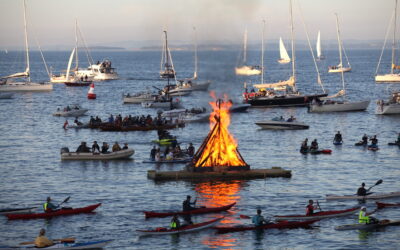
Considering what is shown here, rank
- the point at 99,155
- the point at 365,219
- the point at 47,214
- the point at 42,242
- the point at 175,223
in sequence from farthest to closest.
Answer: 1. the point at 99,155
2. the point at 47,214
3. the point at 365,219
4. the point at 175,223
5. the point at 42,242

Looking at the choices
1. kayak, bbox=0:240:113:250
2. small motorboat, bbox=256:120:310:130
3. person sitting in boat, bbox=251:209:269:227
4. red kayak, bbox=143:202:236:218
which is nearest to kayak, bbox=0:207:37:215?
red kayak, bbox=143:202:236:218

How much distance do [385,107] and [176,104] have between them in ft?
117

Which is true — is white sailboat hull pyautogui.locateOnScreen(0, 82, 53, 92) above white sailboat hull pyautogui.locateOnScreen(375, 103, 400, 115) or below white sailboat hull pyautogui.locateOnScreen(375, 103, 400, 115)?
above

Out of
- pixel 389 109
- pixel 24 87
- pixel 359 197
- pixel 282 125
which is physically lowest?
pixel 359 197

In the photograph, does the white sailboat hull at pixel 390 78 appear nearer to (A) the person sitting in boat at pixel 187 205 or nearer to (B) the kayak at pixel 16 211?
(A) the person sitting in boat at pixel 187 205

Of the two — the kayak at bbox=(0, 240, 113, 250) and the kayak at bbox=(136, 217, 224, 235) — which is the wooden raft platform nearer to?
the kayak at bbox=(136, 217, 224, 235)

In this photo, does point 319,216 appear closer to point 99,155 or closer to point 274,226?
point 274,226

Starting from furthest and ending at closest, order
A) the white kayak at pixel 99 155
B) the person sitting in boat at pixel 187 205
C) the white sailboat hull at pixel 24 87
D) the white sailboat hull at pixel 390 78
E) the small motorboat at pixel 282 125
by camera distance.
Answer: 1. the white sailboat hull at pixel 390 78
2. the white sailboat hull at pixel 24 87
3. the small motorboat at pixel 282 125
4. the white kayak at pixel 99 155
5. the person sitting in boat at pixel 187 205

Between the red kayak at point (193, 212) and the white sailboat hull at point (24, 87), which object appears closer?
the red kayak at point (193, 212)

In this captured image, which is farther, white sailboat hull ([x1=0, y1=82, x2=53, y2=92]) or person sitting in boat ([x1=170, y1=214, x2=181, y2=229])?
white sailboat hull ([x1=0, y1=82, x2=53, y2=92])

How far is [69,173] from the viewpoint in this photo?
70188 millimetres

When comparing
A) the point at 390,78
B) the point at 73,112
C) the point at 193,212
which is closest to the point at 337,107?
the point at 73,112

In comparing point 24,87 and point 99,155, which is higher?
point 24,87

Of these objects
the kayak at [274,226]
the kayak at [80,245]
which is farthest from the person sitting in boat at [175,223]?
the kayak at [80,245]
